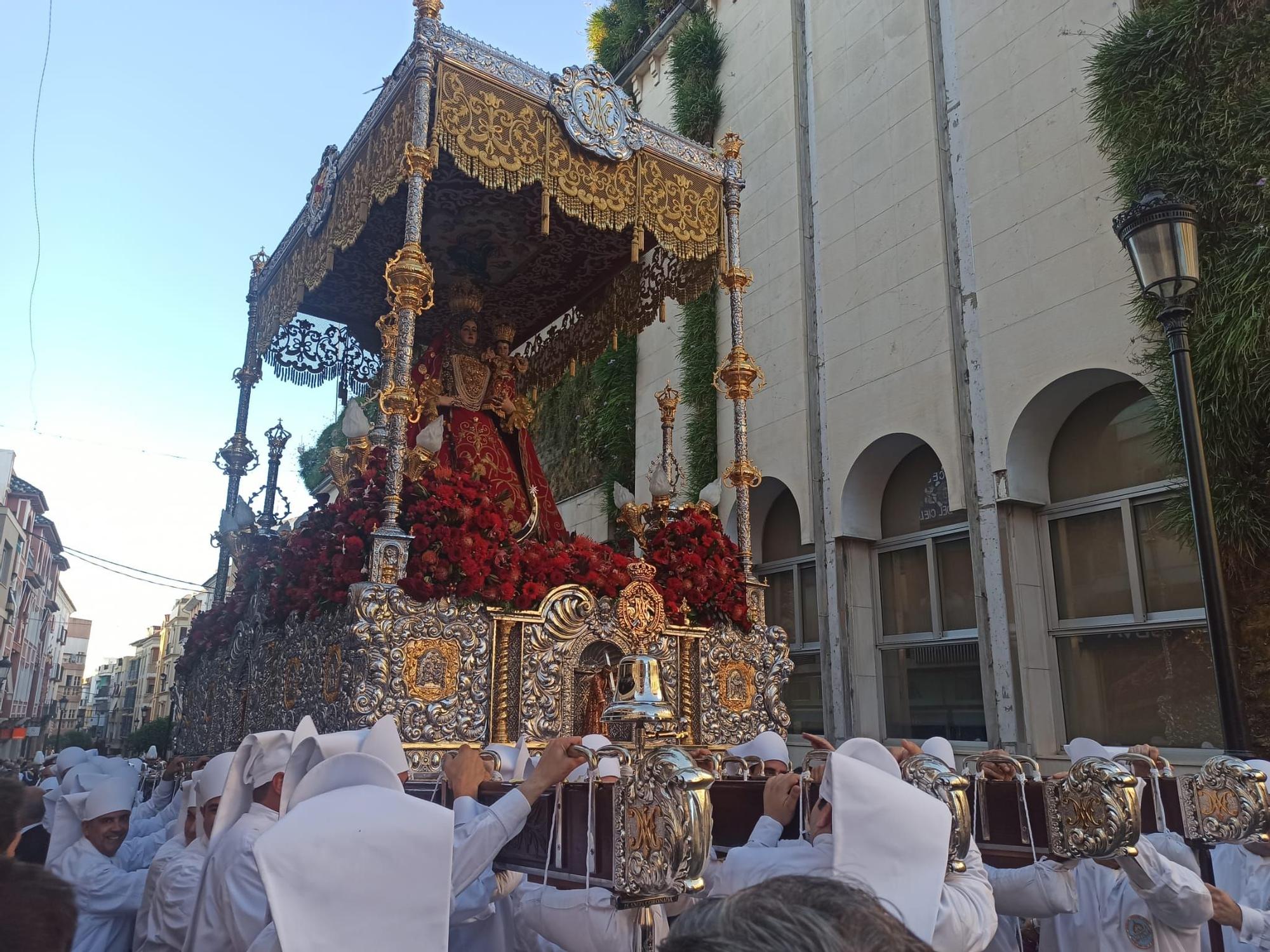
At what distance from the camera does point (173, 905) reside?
3137 mm

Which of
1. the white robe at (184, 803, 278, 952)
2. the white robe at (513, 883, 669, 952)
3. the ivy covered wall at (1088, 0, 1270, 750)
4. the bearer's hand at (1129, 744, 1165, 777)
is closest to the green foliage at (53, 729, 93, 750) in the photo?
the white robe at (184, 803, 278, 952)

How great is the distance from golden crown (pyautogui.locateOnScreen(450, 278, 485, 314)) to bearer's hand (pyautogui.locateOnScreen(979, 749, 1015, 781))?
6.51 m

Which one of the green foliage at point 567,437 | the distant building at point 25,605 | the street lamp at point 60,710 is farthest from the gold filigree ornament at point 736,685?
the street lamp at point 60,710

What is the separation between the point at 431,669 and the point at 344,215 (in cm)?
396

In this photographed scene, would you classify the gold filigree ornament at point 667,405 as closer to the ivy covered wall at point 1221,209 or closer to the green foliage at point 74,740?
the ivy covered wall at point 1221,209

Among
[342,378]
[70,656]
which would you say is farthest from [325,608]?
[70,656]

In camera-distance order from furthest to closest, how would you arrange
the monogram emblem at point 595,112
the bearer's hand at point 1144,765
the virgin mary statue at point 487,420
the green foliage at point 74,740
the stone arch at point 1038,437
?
the green foliage at point 74,740
the stone arch at point 1038,437
the virgin mary statue at point 487,420
the monogram emblem at point 595,112
the bearer's hand at point 1144,765

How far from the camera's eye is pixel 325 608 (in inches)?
231

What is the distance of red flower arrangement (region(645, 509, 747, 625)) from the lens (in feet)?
21.2

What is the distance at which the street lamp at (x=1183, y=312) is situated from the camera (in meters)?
4.17

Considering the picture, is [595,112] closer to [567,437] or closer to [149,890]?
[149,890]

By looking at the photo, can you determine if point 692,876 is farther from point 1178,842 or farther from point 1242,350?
point 1242,350

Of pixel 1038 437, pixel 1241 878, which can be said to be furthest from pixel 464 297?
pixel 1241 878

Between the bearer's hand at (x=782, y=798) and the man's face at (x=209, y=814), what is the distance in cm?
220
